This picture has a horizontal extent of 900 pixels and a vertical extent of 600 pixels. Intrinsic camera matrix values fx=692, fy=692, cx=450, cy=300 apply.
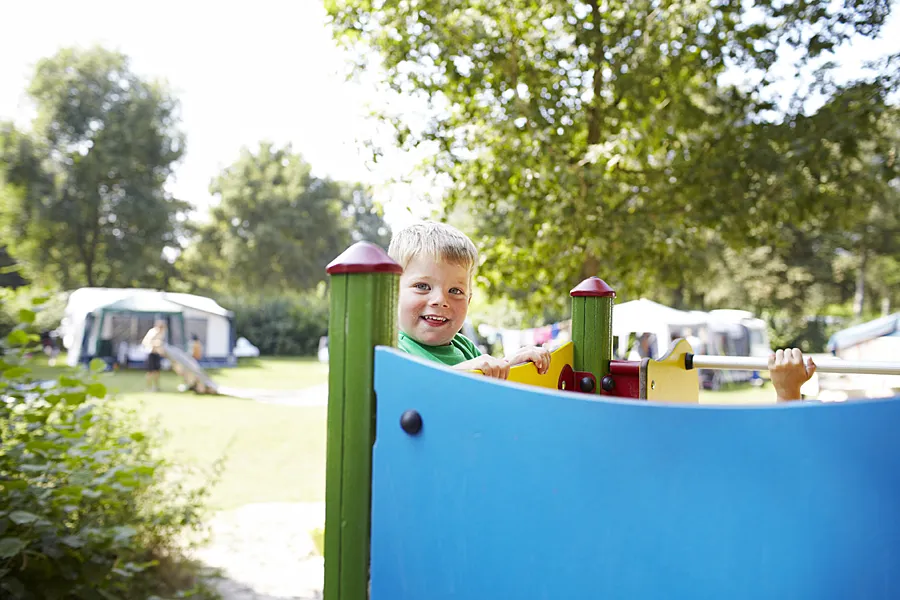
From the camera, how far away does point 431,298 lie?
1797mm

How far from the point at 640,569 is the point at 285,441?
27.7 ft

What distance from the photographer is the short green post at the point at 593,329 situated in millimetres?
2145

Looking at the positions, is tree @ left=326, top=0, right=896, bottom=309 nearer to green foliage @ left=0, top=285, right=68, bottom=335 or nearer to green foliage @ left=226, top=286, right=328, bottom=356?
green foliage @ left=0, top=285, right=68, bottom=335

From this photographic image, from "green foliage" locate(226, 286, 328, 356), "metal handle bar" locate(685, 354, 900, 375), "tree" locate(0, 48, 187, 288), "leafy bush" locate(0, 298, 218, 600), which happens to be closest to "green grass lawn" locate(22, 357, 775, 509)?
"leafy bush" locate(0, 298, 218, 600)

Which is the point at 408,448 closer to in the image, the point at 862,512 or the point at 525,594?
the point at 525,594

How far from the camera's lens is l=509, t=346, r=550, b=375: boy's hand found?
168 cm

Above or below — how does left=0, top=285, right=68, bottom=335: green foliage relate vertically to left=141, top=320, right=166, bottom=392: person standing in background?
above

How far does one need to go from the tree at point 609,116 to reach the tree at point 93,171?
25.0 m

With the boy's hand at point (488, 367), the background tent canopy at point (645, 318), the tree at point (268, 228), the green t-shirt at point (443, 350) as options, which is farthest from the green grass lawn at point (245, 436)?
the tree at point (268, 228)

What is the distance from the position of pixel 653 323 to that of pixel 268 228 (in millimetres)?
24757

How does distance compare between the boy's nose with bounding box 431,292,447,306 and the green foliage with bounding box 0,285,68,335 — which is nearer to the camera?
the boy's nose with bounding box 431,292,447,306

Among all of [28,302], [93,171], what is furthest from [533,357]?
[93,171]

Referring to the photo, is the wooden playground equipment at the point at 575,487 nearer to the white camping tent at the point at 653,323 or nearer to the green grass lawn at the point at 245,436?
the green grass lawn at the point at 245,436

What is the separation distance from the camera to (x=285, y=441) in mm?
8750
